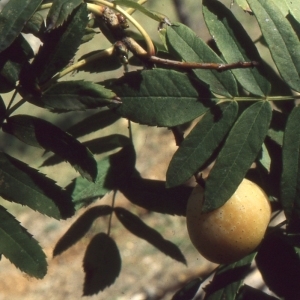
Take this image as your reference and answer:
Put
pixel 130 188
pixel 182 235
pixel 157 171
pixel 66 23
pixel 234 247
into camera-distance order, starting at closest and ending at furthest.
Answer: pixel 66 23, pixel 234 247, pixel 130 188, pixel 182 235, pixel 157 171

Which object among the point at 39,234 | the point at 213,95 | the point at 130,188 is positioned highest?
the point at 213,95

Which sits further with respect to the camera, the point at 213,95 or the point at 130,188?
the point at 130,188

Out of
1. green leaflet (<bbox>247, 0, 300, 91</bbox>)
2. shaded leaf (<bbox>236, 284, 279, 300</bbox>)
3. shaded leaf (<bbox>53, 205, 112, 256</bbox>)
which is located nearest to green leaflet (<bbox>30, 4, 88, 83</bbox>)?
green leaflet (<bbox>247, 0, 300, 91</bbox>)

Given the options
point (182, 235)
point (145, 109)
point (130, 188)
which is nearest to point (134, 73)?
point (145, 109)

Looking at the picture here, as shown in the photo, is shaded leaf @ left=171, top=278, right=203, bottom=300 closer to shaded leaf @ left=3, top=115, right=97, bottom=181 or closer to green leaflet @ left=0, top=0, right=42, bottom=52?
shaded leaf @ left=3, top=115, right=97, bottom=181

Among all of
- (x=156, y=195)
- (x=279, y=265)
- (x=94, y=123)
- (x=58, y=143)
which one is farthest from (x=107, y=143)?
(x=279, y=265)

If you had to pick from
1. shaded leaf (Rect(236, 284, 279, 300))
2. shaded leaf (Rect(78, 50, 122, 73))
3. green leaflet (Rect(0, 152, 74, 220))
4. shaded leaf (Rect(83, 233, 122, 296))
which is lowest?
shaded leaf (Rect(83, 233, 122, 296))

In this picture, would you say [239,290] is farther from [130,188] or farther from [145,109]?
[145,109]

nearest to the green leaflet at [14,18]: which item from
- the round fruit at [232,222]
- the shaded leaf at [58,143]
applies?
the shaded leaf at [58,143]
